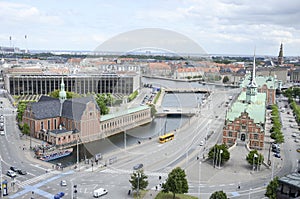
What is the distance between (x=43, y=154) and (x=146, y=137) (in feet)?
56.3

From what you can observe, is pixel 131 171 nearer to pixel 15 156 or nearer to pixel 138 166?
pixel 138 166

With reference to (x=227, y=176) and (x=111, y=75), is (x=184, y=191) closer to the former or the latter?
(x=227, y=176)

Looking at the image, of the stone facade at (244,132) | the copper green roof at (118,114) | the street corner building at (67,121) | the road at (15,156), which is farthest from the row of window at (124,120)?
the stone facade at (244,132)

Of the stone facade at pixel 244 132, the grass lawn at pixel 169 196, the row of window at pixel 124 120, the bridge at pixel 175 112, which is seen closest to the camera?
the grass lawn at pixel 169 196

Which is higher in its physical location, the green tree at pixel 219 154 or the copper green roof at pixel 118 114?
the copper green roof at pixel 118 114

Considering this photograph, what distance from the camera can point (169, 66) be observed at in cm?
15025

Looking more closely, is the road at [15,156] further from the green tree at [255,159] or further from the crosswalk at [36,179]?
the green tree at [255,159]

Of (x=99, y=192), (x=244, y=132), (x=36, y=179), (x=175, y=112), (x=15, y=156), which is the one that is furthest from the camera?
(x=175, y=112)

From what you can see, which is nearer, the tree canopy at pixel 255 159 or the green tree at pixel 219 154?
the tree canopy at pixel 255 159

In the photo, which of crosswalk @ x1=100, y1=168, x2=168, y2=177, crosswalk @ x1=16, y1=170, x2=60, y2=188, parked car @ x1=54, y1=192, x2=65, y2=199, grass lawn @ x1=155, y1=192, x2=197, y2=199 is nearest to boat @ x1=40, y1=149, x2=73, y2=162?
crosswalk @ x1=16, y1=170, x2=60, y2=188

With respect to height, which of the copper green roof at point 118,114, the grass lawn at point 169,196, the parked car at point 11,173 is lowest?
the grass lawn at point 169,196

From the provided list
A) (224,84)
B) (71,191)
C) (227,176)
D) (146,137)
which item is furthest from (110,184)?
(224,84)

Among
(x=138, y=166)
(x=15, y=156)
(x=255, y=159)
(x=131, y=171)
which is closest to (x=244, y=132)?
(x=255, y=159)

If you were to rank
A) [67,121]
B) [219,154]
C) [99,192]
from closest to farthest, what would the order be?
[99,192]
[219,154]
[67,121]
